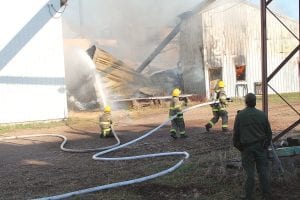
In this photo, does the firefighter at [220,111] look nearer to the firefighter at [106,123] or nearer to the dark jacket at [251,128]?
the firefighter at [106,123]

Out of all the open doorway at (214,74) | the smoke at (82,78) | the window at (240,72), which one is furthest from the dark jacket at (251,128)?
the window at (240,72)

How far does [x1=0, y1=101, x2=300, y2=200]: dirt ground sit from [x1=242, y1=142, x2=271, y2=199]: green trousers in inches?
9.7

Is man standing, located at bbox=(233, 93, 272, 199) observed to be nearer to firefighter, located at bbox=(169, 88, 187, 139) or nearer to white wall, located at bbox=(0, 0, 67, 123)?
firefighter, located at bbox=(169, 88, 187, 139)

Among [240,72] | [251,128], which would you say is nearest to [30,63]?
[240,72]

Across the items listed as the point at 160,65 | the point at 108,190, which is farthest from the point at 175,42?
the point at 108,190

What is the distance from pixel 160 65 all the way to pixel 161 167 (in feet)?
105

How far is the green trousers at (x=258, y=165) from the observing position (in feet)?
20.6

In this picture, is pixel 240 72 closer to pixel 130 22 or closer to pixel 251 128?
pixel 130 22

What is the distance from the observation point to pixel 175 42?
37.8 m

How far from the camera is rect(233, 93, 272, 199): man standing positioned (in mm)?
6309

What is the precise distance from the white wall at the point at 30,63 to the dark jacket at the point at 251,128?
512 inches

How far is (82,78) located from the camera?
23234 millimetres

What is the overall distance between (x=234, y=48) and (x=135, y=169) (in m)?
18.6

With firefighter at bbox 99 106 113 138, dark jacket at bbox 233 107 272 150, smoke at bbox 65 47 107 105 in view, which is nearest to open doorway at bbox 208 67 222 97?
smoke at bbox 65 47 107 105
